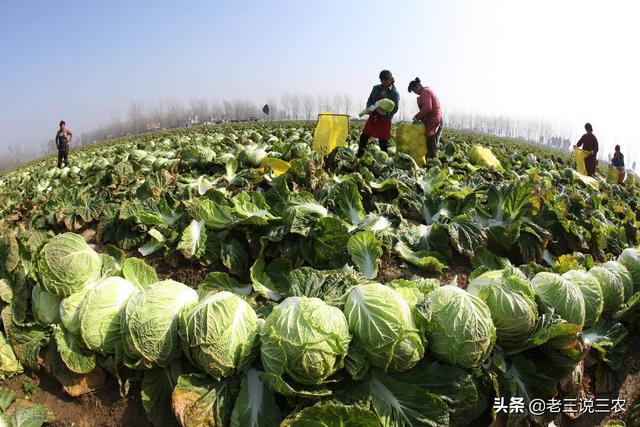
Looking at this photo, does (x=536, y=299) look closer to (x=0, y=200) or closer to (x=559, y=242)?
(x=559, y=242)

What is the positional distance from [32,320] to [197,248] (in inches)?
65.4

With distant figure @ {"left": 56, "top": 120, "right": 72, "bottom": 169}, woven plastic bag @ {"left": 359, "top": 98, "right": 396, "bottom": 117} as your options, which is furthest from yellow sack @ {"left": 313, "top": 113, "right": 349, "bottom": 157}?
distant figure @ {"left": 56, "top": 120, "right": 72, "bottom": 169}

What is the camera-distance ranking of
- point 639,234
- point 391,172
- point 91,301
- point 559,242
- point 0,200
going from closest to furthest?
point 91,301
point 559,242
point 639,234
point 391,172
point 0,200

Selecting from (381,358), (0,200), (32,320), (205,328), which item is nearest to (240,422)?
(205,328)

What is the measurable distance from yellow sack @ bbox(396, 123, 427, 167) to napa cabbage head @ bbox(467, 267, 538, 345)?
5.60m

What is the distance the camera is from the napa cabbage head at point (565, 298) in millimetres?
3232

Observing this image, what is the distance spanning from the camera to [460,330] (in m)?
2.72

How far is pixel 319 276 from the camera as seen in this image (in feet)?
11.1

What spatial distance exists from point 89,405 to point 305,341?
1.89 m

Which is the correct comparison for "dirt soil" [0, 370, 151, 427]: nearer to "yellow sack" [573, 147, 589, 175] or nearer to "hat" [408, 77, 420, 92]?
"hat" [408, 77, 420, 92]

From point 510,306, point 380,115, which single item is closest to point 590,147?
point 380,115

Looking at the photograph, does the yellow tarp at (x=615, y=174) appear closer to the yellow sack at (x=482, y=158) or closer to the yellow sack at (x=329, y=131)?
the yellow sack at (x=482, y=158)

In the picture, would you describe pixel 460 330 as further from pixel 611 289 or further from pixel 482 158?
pixel 482 158

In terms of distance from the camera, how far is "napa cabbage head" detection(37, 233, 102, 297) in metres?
3.27
